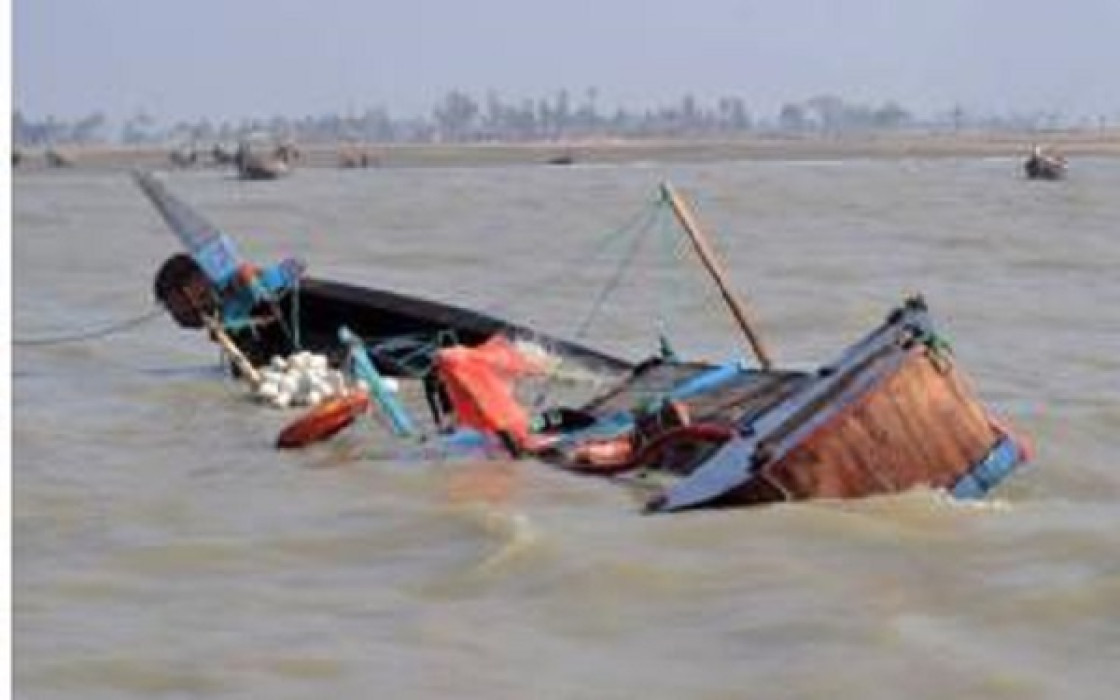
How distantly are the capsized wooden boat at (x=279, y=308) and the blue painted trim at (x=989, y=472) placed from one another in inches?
264

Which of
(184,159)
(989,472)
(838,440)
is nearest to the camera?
(838,440)

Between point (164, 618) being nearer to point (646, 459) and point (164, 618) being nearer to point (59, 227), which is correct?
point (646, 459)

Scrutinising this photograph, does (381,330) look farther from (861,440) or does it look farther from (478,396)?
(861,440)

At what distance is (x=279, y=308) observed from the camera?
1797cm

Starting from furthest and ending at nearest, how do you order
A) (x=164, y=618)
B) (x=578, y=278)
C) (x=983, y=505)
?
1. (x=578, y=278)
2. (x=983, y=505)
3. (x=164, y=618)

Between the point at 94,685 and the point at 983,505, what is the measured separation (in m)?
5.27

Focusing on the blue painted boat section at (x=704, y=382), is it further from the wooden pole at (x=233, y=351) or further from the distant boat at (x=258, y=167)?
the distant boat at (x=258, y=167)

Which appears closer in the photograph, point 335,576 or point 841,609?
point 841,609

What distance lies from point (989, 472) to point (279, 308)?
8849 mm

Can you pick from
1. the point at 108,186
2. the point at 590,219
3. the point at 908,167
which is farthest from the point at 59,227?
the point at 908,167

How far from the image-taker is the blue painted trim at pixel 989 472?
1073 cm

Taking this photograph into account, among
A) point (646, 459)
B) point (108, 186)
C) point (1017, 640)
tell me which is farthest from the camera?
point (108, 186)

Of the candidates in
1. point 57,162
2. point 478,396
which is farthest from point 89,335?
point 57,162

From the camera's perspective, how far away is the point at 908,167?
92.4 metres
